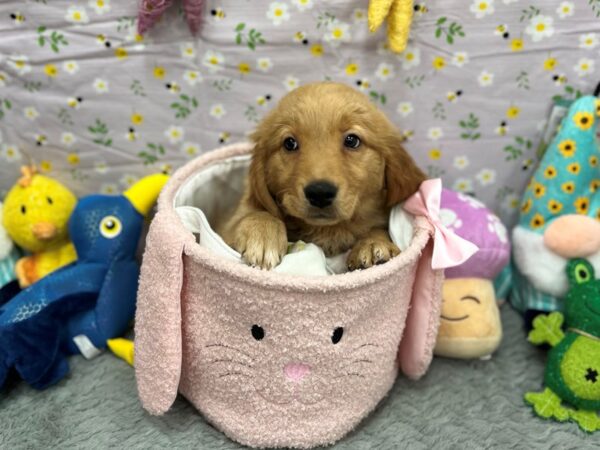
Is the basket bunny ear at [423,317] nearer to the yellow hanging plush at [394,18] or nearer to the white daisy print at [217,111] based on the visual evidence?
the yellow hanging plush at [394,18]

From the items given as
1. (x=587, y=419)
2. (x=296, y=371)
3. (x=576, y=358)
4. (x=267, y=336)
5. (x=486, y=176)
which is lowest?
(x=587, y=419)

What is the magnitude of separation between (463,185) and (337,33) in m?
0.80

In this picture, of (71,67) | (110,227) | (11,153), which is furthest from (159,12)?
(11,153)

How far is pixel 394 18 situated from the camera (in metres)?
1.83

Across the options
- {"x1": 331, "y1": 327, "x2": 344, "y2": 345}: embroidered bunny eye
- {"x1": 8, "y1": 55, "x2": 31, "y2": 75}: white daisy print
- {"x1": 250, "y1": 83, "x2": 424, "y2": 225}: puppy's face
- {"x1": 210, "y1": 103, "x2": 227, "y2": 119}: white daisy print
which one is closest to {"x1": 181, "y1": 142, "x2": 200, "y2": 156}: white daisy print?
{"x1": 210, "y1": 103, "x2": 227, "y2": 119}: white daisy print

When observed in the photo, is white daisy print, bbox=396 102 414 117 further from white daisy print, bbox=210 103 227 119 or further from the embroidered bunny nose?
the embroidered bunny nose

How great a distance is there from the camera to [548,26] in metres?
1.93

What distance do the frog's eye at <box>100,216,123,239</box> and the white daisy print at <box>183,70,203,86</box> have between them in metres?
0.58

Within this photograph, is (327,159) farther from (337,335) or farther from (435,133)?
(435,133)

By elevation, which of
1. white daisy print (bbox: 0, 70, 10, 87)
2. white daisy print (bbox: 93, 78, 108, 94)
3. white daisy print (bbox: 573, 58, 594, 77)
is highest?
white daisy print (bbox: 573, 58, 594, 77)

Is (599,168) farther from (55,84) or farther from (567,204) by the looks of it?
(55,84)

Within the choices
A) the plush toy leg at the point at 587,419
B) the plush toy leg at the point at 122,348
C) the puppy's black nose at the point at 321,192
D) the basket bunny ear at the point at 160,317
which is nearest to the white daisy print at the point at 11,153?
the plush toy leg at the point at 122,348

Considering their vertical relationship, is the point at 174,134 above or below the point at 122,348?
above

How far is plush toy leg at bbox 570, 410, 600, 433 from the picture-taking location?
1.68 m
